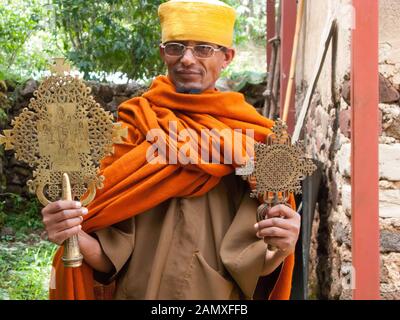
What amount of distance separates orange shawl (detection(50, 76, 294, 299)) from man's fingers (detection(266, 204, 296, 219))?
213 millimetres

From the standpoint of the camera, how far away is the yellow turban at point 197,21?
1945 mm

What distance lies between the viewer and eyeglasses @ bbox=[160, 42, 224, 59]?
1.94m

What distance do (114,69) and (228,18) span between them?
4587mm

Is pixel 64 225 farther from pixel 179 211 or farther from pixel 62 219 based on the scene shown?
pixel 179 211

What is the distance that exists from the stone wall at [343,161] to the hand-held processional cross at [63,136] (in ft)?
3.81

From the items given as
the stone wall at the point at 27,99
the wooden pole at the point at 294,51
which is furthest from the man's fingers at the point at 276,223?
the stone wall at the point at 27,99

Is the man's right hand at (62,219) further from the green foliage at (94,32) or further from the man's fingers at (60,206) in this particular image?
the green foliage at (94,32)

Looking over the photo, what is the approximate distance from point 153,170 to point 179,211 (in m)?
0.16

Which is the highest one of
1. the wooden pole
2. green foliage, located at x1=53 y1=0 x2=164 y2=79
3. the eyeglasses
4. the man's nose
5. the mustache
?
green foliage, located at x1=53 y1=0 x2=164 y2=79

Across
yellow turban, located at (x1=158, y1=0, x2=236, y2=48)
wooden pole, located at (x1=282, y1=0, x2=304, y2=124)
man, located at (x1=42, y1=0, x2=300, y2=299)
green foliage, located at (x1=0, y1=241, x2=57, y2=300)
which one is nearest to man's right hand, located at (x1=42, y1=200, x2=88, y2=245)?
man, located at (x1=42, y1=0, x2=300, y2=299)

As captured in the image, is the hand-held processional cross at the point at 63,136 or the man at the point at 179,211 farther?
the man at the point at 179,211

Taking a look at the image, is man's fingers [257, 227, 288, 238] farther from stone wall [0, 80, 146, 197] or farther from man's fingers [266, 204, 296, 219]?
stone wall [0, 80, 146, 197]

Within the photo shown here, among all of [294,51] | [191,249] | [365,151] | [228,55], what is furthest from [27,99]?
[191,249]
